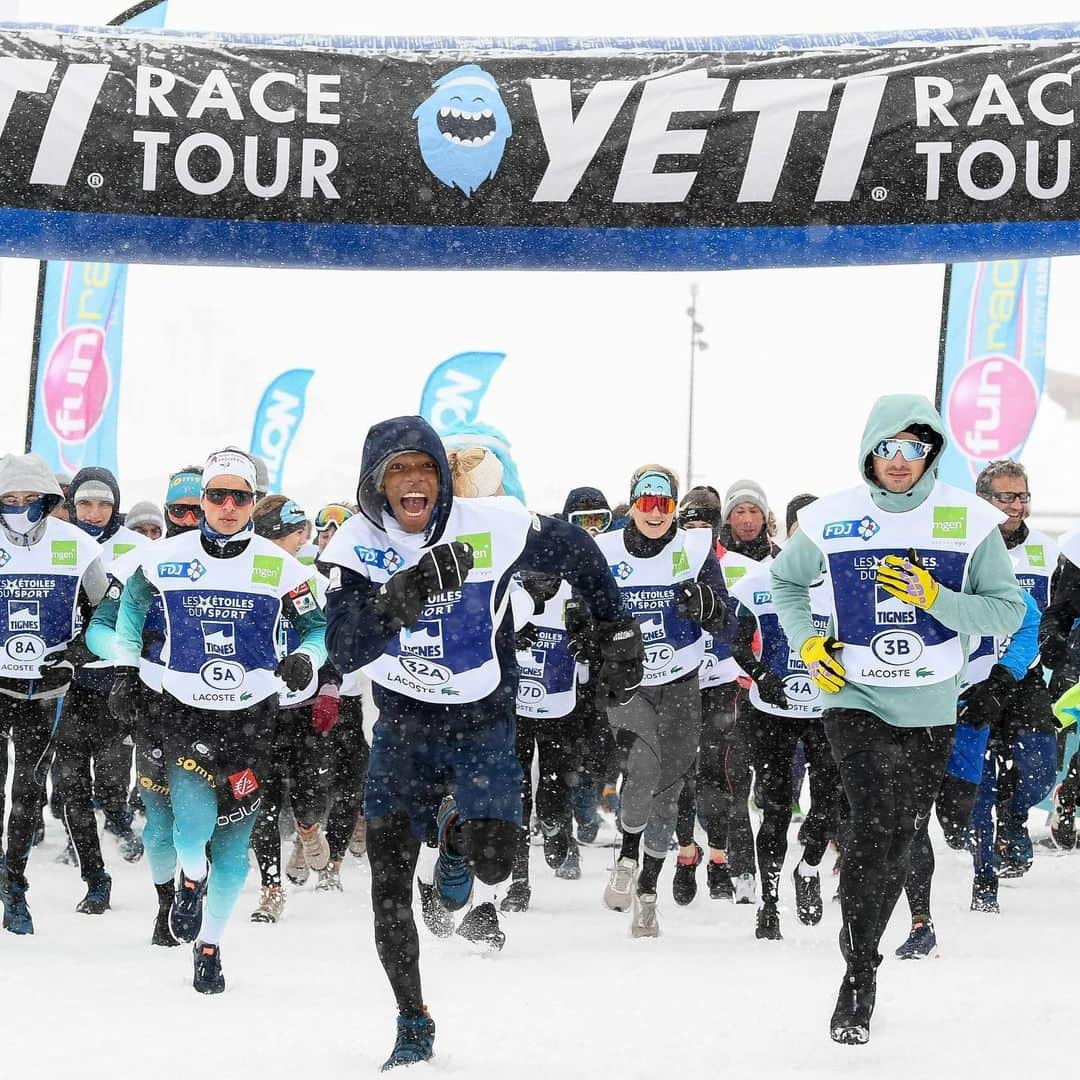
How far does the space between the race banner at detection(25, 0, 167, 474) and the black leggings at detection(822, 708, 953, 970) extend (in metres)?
8.53

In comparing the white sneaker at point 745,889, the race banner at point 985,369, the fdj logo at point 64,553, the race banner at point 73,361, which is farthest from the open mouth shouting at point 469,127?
the race banner at point 985,369

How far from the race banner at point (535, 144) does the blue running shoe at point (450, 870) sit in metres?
3.67

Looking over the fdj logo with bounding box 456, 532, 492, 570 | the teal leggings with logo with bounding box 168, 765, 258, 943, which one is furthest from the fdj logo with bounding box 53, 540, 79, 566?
the fdj logo with bounding box 456, 532, 492, 570

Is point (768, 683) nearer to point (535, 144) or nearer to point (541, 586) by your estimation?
point (541, 586)

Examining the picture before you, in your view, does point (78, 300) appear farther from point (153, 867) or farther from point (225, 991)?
point (225, 991)

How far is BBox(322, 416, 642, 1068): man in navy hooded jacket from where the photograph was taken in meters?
4.43

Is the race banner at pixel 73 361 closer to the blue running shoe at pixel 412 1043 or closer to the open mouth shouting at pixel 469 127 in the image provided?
the open mouth shouting at pixel 469 127

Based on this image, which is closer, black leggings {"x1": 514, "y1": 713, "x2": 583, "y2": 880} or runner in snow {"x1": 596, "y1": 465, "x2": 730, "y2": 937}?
runner in snow {"x1": 596, "y1": 465, "x2": 730, "y2": 937}

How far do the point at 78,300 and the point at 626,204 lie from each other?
6746mm

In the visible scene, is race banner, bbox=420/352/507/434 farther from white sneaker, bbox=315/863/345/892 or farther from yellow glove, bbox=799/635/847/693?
yellow glove, bbox=799/635/847/693

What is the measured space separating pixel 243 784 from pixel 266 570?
0.90 m

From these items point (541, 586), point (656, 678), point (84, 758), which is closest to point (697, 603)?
point (656, 678)

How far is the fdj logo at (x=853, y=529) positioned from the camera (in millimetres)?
4957

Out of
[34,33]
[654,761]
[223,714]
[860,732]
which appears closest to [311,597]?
[223,714]
